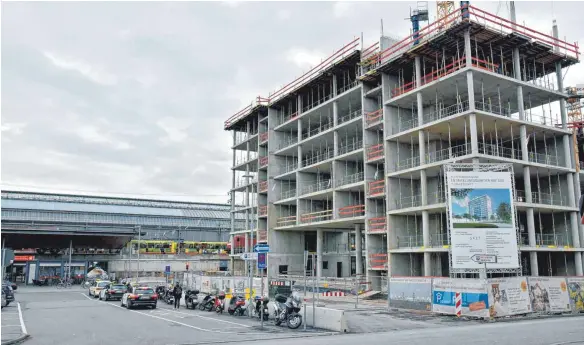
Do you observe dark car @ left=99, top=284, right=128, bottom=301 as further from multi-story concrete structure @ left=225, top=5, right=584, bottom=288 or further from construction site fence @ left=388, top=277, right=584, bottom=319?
construction site fence @ left=388, top=277, right=584, bottom=319

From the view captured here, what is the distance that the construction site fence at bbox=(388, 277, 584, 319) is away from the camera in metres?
23.8

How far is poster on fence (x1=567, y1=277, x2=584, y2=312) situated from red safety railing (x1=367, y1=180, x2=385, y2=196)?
1685 centimetres

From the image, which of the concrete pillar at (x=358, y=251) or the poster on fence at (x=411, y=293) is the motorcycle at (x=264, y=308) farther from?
the concrete pillar at (x=358, y=251)

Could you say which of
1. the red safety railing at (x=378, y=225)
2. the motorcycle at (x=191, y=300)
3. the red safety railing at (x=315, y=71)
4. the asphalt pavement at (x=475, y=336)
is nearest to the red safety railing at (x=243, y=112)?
the red safety railing at (x=315, y=71)

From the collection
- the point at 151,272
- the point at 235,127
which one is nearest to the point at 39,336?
the point at 235,127

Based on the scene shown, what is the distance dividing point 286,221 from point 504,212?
3100 cm

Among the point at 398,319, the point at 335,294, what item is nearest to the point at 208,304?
the point at 398,319

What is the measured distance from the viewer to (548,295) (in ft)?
85.8

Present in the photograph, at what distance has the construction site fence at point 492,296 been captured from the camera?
2377cm

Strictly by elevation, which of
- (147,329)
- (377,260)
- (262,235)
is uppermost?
(262,235)

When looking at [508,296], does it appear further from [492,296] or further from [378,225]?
[378,225]

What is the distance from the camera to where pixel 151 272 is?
276 ft

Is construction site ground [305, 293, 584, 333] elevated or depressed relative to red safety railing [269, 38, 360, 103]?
depressed

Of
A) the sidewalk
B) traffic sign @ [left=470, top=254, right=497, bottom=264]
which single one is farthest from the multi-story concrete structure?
the sidewalk
